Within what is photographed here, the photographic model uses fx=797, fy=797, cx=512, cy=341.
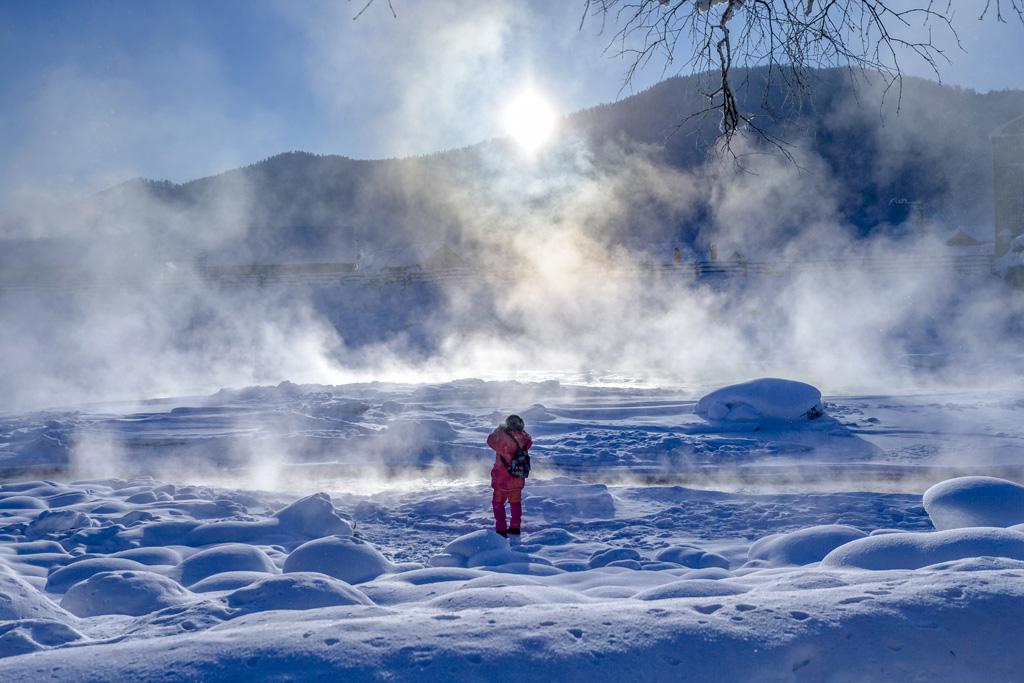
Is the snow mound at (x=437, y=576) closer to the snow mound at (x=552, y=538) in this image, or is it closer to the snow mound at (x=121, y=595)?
the snow mound at (x=121, y=595)

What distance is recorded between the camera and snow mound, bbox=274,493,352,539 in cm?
560

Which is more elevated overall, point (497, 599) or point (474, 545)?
point (497, 599)

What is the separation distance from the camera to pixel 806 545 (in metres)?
4.34

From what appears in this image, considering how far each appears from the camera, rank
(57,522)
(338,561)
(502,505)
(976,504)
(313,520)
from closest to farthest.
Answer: (338,561), (976,504), (502,505), (313,520), (57,522)

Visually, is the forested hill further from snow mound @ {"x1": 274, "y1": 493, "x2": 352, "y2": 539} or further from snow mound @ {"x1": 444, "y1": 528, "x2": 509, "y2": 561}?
snow mound @ {"x1": 444, "y1": 528, "x2": 509, "y2": 561}

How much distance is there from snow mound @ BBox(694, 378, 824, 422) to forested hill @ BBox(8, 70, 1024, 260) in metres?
40.6

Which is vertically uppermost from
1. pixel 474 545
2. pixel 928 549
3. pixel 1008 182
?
pixel 1008 182

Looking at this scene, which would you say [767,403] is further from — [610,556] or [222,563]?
[222,563]

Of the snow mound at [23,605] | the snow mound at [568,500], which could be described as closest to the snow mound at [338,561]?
the snow mound at [23,605]

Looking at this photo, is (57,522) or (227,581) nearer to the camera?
(227,581)

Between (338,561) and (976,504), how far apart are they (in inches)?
152

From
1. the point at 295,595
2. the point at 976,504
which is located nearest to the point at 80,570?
the point at 295,595

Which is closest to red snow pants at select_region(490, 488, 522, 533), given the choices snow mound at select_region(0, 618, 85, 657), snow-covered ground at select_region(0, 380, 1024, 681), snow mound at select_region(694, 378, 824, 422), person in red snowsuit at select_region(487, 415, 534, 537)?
person in red snowsuit at select_region(487, 415, 534, 537)

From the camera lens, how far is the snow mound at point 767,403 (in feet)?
33.7
